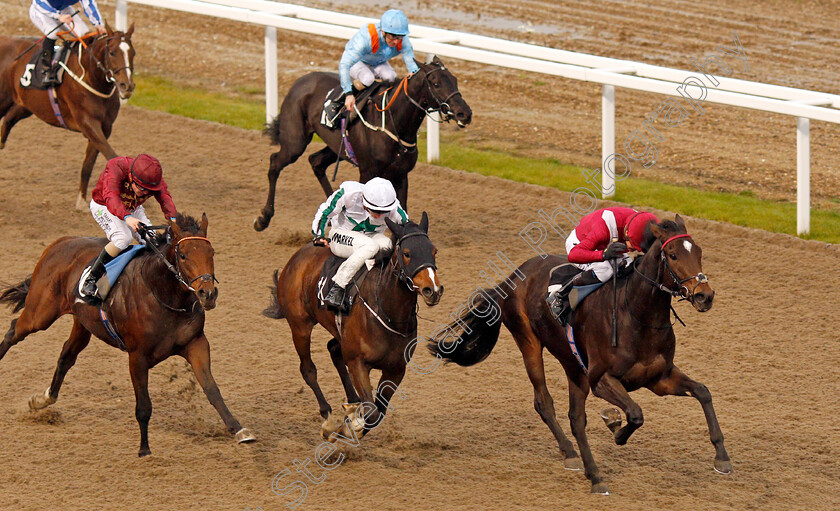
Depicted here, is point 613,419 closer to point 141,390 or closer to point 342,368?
point 342,368

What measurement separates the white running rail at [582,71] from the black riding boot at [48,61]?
2.40m

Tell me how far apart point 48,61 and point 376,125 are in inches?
132

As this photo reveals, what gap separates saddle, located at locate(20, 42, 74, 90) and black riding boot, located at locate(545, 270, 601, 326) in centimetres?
611

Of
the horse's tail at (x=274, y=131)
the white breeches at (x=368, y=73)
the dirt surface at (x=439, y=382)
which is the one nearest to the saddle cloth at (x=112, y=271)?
the dirt surface at (x=439, y=382)

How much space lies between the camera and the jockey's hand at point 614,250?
Result: 251 inches

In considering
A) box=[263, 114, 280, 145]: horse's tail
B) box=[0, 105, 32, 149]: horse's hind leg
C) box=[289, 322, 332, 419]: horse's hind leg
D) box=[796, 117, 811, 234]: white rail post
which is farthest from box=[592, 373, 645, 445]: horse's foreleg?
box=[0, 105, 32, 149]: horse's hind leg

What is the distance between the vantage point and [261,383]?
8.22 metres

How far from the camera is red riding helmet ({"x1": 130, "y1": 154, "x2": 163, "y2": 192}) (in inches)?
277

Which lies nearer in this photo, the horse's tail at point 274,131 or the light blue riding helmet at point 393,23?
the light blue riding helmet at point 393,23

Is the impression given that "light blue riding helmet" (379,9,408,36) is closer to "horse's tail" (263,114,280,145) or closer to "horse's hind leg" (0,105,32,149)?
"horse's tail" (263,114,280,145)

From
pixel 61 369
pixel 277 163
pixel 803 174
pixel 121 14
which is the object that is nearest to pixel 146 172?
pixel 61 369

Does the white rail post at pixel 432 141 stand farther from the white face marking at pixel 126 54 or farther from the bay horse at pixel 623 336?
the bay horse at pixel 623 336

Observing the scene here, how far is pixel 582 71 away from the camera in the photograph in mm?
11297

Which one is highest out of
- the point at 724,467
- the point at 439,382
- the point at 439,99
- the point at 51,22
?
the point at 51,22
